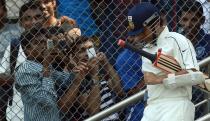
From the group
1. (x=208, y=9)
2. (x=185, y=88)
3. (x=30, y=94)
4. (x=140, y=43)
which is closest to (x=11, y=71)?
(x=30, y=94)

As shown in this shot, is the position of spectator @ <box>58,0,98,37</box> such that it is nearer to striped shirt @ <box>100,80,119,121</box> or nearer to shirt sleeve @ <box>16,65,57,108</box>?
striped shirt @ <box>100,80,119,121</box>

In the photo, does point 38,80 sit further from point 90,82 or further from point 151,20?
point 151,20

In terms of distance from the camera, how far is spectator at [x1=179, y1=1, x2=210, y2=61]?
5.38 m

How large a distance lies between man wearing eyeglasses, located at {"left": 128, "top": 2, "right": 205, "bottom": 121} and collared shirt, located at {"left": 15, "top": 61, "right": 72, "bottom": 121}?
0.82 metres

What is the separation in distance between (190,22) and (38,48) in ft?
5.37

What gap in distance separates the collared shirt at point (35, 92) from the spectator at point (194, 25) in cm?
151

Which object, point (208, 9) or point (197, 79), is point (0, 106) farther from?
point (208, 9)

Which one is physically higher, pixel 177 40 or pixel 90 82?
pixel 177 40

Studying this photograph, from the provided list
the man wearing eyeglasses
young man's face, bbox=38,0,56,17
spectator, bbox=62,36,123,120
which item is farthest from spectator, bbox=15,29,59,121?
the man wearing eyeglasses

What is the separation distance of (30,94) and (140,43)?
39.4 inches

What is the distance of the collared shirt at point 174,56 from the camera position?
4172 mm

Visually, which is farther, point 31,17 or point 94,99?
point 31,17

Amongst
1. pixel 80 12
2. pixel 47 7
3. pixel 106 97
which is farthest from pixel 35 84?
pixel 80 12

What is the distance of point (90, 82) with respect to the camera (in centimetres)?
492
